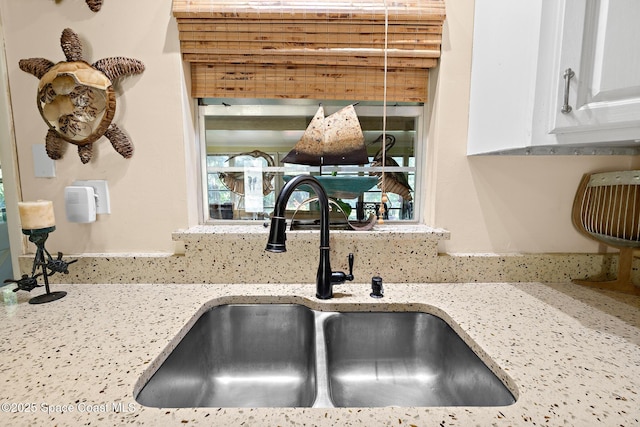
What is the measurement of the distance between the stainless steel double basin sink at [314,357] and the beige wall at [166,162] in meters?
0.36

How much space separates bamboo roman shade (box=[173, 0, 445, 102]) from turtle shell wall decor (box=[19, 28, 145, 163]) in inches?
9.7

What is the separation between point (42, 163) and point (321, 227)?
100 centimetres

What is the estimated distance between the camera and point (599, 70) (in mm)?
622

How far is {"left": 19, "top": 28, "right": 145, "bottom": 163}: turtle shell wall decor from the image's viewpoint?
0.98 metres

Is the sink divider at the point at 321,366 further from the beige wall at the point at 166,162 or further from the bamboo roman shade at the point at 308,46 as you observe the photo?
the bamboo roman shade at the point at 308,46

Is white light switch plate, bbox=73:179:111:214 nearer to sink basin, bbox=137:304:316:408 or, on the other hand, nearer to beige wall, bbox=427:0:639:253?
sink basin, bbox=137:304:316:408

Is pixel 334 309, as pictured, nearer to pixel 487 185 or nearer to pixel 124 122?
pixel 487 185

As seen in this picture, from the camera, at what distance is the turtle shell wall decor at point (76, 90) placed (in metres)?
0.98

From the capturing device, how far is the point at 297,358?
3.16 feet

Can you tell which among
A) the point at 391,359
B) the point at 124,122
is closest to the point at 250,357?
the point at 391,359

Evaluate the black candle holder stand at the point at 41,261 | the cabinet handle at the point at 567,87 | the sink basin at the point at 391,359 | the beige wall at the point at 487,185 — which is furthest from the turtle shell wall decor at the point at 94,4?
the cabinet handle at the point at 567,87

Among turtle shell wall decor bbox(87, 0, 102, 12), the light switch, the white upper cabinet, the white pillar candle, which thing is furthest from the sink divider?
turtle shell wall decor bbox(87, 0, 102, 12)

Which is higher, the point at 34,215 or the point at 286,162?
the point at 286,162

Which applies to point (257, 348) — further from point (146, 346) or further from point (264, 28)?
point (264, 28)
